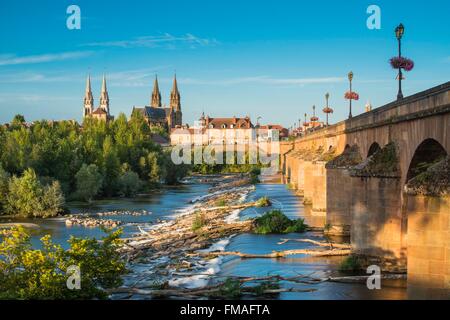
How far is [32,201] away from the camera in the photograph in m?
54.0

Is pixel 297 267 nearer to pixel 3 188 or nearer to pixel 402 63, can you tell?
pixel 402 63

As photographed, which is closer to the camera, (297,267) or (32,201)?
(297,267)

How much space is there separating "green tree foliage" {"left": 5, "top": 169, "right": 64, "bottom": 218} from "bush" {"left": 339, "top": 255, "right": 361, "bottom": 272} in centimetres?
3571

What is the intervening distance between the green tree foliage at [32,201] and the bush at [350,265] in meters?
35.7

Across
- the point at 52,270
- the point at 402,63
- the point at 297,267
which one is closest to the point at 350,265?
the point at 297,267

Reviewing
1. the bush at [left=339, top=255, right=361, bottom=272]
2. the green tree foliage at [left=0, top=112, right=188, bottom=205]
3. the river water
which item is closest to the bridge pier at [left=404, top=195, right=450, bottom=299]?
the river water

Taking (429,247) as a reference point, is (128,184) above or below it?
below

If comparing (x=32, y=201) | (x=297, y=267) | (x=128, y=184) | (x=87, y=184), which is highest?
(x=87, y=184)

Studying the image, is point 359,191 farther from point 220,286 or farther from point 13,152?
point 13,152

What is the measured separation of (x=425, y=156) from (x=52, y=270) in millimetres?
13617

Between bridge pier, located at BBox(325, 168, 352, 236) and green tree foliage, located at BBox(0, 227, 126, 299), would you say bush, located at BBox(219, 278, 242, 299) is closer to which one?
green tree foliage, located at BBox(0, 227, 126, 299)

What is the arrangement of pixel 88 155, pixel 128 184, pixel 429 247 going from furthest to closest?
pixel 88 155
pixel 128 184
pixel 429 247

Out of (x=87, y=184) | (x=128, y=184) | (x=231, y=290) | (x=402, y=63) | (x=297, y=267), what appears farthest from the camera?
(x=128, y=184)
